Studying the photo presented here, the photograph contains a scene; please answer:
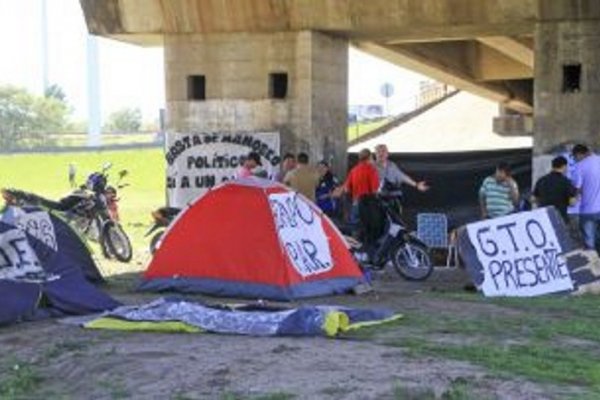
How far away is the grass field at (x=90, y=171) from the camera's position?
38688mm

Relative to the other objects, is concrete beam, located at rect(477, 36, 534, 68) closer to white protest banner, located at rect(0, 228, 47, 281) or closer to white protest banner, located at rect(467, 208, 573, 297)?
white protest banner, located at rect(467, 208, 573, 297)

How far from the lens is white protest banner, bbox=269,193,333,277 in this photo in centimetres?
1429

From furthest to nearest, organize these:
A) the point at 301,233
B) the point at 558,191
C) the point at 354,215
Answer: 1. the point at 354,215
2. the point at 558,191
3. the point at 301,233

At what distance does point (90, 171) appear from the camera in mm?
43062

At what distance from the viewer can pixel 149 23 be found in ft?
73.0

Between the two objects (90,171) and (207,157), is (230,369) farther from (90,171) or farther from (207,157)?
(90,171)

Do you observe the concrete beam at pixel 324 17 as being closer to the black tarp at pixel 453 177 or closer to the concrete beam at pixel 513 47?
the black tarp at pixel 453 177

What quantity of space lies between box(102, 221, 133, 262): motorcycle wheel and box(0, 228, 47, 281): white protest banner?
6.71 metres

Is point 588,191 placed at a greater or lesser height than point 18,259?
greater

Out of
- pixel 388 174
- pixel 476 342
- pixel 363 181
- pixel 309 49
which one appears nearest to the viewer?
pixel 476 342

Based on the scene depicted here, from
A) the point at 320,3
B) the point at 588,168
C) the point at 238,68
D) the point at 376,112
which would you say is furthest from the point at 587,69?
the point at 376,112

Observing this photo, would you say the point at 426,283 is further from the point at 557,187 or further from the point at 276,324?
the point at 276,324

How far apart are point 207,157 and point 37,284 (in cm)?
1000

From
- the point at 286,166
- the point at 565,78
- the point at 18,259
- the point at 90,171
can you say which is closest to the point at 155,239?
the point at 286,166
